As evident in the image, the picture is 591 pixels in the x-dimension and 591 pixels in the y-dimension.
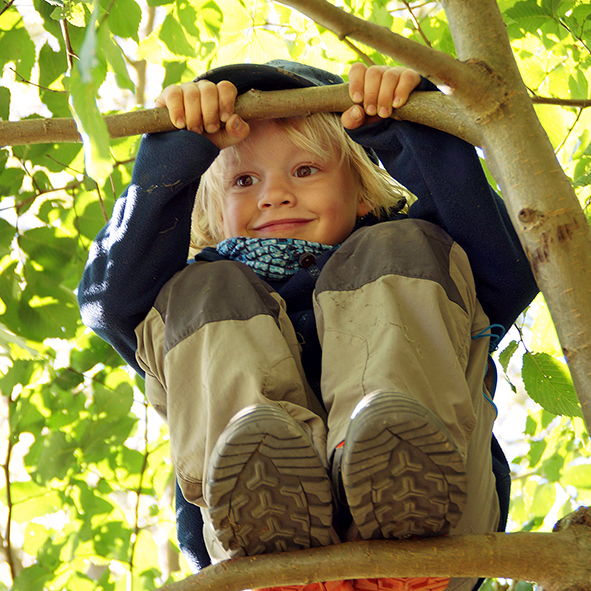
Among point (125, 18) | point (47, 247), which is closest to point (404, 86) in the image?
point (125, 18)

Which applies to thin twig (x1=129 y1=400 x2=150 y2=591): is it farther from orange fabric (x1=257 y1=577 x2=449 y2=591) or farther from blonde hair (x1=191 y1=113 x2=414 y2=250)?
orange fabric (x1=257 y1=577 x2=449 y2=591)

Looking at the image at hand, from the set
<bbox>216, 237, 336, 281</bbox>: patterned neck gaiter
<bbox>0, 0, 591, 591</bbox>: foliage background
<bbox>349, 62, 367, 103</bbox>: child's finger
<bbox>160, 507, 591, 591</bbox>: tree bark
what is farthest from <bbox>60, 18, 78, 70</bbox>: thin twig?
<bbox>160, 507, 591, 591</bbox>: tree bark

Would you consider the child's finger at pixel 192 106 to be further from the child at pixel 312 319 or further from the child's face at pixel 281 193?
the child's face at pixel 281 193

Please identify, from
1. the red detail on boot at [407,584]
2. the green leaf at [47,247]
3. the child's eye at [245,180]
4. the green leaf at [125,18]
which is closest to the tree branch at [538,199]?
the red detail on boot at [407,584]

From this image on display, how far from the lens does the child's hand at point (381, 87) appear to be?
101 centimetres

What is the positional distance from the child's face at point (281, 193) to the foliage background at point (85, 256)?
396 mm

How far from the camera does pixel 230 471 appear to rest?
726 mm

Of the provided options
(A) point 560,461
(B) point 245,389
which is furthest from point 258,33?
(A) point 560,461

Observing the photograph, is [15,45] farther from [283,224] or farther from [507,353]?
[507,353]

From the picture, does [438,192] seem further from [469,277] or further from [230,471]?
[230,471]

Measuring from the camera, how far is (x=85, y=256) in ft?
5.50

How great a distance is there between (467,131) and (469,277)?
0.79ft

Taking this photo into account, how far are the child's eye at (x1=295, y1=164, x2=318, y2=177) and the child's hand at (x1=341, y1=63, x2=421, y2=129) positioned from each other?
0.28 m

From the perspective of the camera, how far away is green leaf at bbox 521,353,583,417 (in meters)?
1.18
